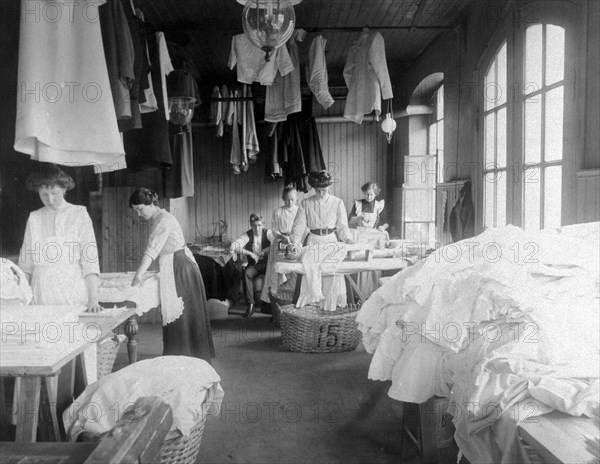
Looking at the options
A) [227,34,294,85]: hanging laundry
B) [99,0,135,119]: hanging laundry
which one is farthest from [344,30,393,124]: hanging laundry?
→ [99,0,135,119]: hanging laundry

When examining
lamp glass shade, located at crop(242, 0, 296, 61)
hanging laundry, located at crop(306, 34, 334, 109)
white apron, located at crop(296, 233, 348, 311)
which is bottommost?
white apron, located at crop(296, 233, 348, 311)

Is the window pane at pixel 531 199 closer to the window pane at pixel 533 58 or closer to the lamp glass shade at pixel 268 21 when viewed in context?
the window pane at pixel 533 58

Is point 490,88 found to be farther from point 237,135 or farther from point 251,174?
point 251,174

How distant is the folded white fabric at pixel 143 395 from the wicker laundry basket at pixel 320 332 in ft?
7.15

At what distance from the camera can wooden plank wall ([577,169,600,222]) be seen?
3.16m

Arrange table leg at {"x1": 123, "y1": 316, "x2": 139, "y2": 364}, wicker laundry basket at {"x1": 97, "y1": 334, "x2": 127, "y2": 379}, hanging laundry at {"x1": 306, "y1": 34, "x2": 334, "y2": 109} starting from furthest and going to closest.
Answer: hanging laundry at {"x1": 306, "y1": 34, "x2": 334, "y2": 109} < wicker laundry basket at {"x1": 97, "y1": 334, "x2": 127, "y2": 379} < table leg at {"x1": 123, "y1": 316, "x2": 139, "y2": 364}

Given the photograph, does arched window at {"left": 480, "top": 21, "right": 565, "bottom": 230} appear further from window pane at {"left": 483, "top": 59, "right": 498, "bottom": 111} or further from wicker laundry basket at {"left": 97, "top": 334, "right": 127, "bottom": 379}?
wicker laundry basket at {"left": 97, "top": 334, "right": 127, "bottom": 379}

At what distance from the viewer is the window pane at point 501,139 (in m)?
4.81

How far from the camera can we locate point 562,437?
51.6 inches

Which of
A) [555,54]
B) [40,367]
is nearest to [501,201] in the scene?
[555,54]

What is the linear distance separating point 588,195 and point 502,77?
201cm

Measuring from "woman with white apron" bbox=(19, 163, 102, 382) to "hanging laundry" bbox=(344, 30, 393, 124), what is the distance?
3.39 m

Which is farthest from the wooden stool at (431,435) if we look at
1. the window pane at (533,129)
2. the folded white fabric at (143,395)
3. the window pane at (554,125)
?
the window pane at (533,129)

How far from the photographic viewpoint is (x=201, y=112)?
8.66 meters
